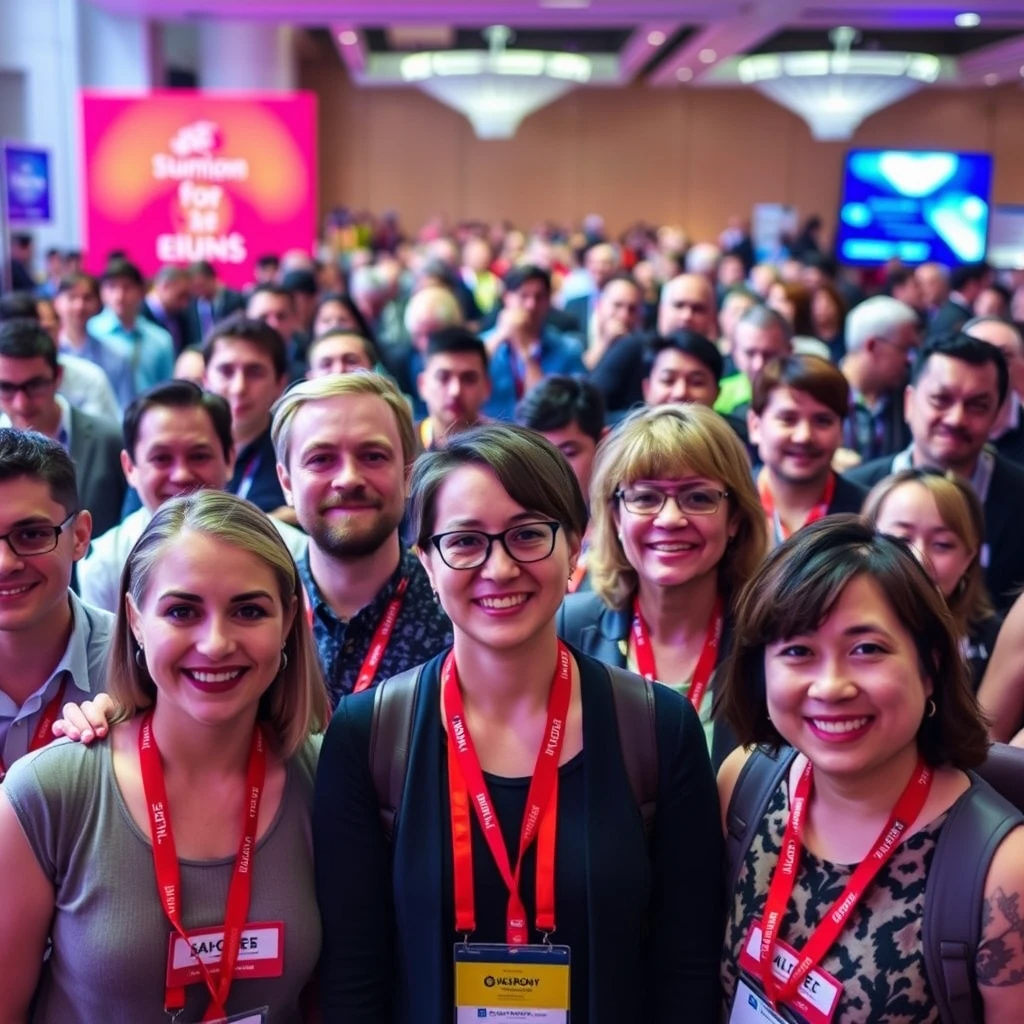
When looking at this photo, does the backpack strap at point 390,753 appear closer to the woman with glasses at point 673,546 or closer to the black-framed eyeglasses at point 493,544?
the black-framed eyeglasses at point 493,544

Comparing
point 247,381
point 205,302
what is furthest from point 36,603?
point 205,302

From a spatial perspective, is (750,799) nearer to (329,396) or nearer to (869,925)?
(869,925)

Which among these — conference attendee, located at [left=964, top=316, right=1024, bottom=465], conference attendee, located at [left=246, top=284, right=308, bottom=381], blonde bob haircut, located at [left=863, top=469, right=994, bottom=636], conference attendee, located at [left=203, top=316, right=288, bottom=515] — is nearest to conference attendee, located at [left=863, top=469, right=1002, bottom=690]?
blonde bob haircut, located at [left=863, top=469, right=994, bottom=636]

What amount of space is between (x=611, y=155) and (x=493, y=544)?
22.4 m

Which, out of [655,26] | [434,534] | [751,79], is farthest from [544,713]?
[751,79]

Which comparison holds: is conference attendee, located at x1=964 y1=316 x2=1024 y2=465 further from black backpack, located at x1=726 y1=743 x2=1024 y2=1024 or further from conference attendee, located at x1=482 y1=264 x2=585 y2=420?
black backpack, located at x1=726 y1=743 x2=1024 y2=1024

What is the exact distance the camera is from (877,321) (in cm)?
549

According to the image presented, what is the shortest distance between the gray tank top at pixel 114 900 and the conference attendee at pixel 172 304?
248 inches

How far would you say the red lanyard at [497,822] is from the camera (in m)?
1.77

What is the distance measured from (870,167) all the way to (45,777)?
1097cm

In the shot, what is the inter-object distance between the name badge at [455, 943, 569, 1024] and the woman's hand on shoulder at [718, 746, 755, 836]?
0.37 meters

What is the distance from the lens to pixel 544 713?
1879 mm

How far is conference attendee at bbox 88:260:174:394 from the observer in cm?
690

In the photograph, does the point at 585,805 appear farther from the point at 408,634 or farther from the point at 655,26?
the point at 655,26
